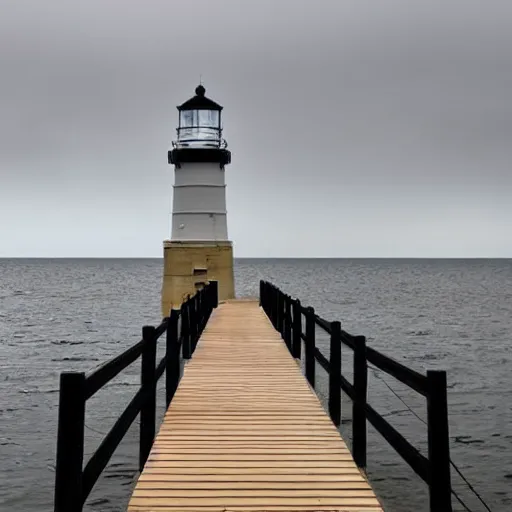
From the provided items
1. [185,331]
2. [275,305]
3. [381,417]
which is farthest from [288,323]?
[381,417]

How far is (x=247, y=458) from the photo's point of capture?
6.06m

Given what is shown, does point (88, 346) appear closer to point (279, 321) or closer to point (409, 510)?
point (279, 321)

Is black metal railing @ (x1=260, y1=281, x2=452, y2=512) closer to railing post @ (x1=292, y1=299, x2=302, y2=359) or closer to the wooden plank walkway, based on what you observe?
the wooden plank walkway

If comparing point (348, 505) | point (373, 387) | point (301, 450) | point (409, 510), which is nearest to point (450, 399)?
point (373, 387)

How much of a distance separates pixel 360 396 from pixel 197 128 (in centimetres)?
1966

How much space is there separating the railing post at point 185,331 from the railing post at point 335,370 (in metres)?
3.33

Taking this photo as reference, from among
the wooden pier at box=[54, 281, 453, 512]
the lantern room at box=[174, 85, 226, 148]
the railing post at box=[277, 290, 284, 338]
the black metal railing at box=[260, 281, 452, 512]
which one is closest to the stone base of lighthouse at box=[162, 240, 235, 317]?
the lantern room at box=[174, 85, 226, 148]

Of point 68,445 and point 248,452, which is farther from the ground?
point 68,445

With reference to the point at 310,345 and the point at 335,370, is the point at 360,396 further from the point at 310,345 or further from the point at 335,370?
the point at 310,345

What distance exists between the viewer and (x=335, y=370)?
8.09m

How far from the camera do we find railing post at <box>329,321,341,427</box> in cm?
785

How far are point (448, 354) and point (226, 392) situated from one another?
1817 cm

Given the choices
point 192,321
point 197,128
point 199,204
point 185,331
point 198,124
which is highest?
point 198,124

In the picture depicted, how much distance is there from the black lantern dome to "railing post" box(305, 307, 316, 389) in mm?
15008
